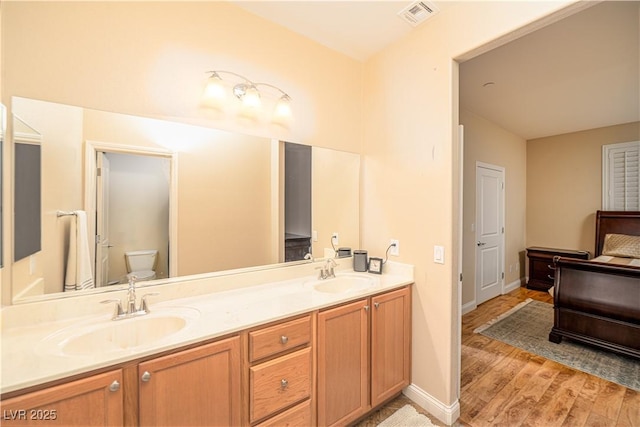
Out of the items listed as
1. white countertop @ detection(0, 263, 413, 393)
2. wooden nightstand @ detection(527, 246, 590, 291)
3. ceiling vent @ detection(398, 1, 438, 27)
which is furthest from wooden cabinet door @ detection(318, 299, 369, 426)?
wooden nightstand @ detection(527, 246, 590, 291)

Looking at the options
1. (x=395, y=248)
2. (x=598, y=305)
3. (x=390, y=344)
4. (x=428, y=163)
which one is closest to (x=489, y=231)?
(x=598, y=305)

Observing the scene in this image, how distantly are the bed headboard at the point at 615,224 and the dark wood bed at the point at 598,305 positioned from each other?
2177mm

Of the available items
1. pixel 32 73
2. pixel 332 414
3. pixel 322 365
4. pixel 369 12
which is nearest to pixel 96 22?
pixel 32 73

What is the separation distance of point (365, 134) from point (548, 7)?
138cm

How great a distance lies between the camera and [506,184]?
472 centimetres

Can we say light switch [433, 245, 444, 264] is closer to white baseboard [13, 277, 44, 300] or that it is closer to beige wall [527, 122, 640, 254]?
white baseboard [13, 277, 44, 300]

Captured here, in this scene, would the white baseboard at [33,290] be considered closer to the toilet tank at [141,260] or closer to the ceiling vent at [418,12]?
the toilet tank at [141,260]

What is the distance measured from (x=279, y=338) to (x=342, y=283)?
86cm

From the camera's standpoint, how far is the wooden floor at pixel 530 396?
1871mm

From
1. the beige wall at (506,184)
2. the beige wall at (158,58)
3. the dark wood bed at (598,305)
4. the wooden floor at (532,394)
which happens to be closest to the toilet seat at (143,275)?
the beige wall at (158,58)

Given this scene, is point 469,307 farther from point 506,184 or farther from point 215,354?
point 215,354

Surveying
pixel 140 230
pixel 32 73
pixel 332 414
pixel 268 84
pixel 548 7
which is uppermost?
pixel 548 7

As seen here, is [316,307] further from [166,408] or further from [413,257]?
[413,257]

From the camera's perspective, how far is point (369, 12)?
6.19 ft
